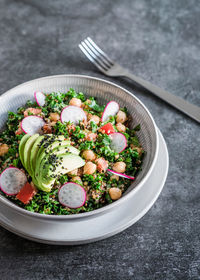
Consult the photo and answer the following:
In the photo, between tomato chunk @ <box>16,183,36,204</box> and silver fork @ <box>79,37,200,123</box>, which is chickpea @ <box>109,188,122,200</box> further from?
silver fork @ <box>79,37,200,123</box>

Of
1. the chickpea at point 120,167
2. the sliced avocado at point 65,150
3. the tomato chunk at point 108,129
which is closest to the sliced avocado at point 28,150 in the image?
the sliced avocado at point 65,150

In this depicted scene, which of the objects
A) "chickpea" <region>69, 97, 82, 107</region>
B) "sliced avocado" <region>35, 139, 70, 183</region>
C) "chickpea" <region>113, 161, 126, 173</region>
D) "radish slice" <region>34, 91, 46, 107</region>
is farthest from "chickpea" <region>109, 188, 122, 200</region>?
"radish slice" <region>34, 91, 46, 107</region>

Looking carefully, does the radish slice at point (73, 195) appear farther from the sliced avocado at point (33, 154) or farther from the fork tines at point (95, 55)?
Result: the fork tines at point (95, 55)

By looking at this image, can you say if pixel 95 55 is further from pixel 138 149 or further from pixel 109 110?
pixel 138 149

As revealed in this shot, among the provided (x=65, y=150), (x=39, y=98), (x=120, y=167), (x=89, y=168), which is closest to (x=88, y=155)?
(x=89, y=168)

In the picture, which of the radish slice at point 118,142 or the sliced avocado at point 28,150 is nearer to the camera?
the sliced avocado at point 28,150

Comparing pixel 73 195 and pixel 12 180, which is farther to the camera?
pixel 12 180

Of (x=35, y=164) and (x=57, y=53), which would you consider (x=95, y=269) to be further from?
(x=57, y=53)

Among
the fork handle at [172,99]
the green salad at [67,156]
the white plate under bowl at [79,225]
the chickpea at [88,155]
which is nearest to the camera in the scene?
the white plate under bowl at [79,225]
